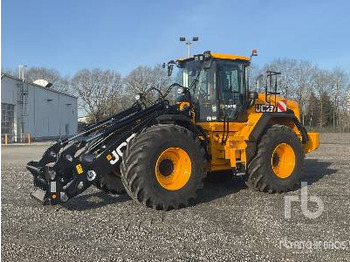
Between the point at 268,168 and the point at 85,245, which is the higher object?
the point at 268,168

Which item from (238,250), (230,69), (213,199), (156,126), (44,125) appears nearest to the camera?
(238,250)

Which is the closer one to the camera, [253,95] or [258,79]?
[258,79]

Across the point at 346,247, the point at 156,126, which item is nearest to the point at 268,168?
the point at 156,126

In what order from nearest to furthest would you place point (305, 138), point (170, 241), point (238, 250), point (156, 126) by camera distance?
point (238, 250), point (170, 241), point (156, 126), point (305, 138)

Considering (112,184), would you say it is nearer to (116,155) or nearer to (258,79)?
(116,155)

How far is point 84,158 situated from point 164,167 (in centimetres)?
137

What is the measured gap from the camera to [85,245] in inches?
214

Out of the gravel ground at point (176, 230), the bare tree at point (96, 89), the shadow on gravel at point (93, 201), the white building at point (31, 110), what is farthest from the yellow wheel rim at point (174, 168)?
the bare tree at point (96, 89)

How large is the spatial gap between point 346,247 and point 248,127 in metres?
4.20

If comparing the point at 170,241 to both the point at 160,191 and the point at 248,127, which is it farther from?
the point at 248,127

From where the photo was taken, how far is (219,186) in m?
9.95

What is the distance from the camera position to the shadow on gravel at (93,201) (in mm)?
7662

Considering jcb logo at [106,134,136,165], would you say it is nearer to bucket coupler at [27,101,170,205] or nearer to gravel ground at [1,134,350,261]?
bucket coupler at [27,101,170,205]

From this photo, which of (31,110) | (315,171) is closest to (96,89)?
(31,110)
